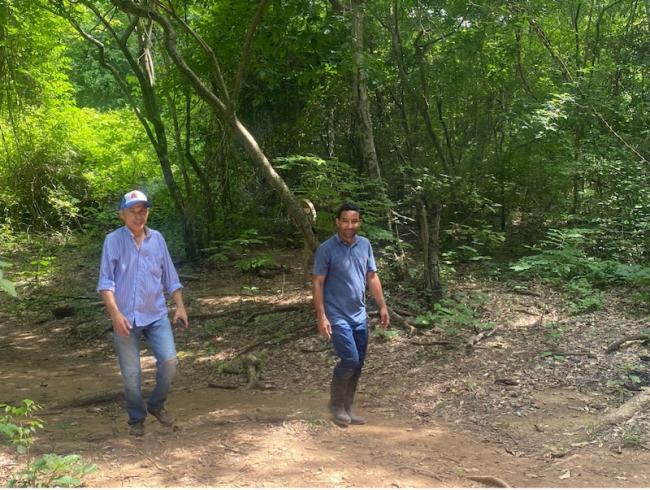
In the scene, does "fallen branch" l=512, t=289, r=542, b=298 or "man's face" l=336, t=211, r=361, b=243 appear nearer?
"man's face" l=336, t=211, r=361, b=243

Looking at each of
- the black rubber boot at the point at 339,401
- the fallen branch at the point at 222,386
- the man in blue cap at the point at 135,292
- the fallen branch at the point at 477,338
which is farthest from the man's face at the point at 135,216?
the fallen branch at the point at 477,338

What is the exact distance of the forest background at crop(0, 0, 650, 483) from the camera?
8.41 meters

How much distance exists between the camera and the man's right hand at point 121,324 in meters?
4.35

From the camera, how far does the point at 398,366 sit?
269 inches

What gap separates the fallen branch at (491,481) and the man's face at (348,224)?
1.97 metres

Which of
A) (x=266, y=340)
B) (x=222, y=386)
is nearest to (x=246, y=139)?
(x=266, y=340)

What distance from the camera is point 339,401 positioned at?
5.09 metres

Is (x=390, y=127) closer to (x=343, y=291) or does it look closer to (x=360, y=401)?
(x=360, y=401)

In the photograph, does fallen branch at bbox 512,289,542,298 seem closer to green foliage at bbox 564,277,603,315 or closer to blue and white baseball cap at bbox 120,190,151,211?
green foliage at bbox 564,277,603,315

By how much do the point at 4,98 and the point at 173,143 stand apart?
380 centimetres

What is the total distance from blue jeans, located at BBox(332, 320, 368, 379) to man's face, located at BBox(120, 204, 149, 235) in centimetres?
167

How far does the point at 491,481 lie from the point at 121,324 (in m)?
2.71

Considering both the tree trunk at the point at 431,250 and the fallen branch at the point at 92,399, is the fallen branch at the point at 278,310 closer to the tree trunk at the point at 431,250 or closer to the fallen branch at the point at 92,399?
the tree trunk at the point at 431,250

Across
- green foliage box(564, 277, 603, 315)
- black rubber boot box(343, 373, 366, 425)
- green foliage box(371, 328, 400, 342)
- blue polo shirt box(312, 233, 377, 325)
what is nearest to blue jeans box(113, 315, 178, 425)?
blue polo shirt box(312, 233, 377, 325)
